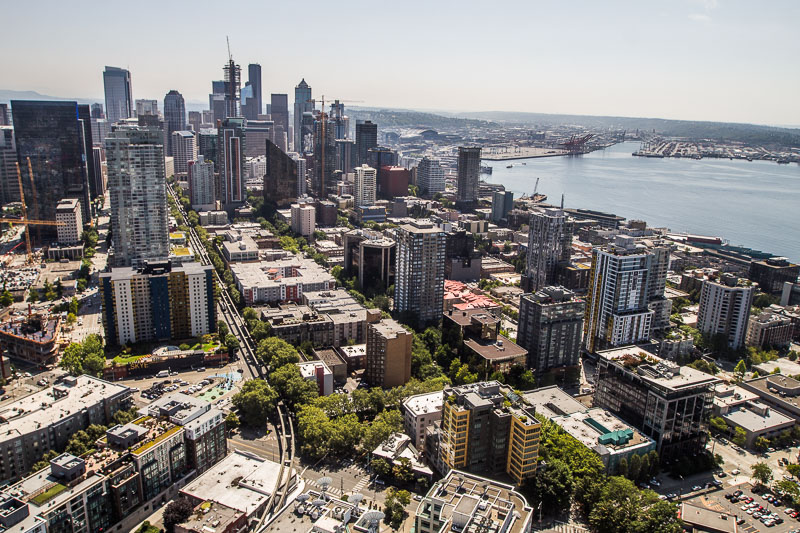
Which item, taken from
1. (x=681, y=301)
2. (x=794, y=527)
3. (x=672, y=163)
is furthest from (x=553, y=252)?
(x=672, y=163)

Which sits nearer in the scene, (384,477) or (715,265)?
(384,477)

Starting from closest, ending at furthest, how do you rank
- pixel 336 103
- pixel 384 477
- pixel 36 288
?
pixel 384 477, pixel 36 288, pixel 336 103

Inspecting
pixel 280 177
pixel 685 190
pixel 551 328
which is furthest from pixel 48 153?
pixel 685 190

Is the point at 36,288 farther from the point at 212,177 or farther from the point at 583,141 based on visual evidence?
the point at 583,141

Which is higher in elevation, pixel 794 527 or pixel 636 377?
pixel 636 377

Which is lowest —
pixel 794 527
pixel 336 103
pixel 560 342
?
pixel 794 527

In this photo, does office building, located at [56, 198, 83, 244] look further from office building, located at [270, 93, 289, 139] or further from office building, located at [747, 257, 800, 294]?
office building, located at [270, 93, 289, 139]

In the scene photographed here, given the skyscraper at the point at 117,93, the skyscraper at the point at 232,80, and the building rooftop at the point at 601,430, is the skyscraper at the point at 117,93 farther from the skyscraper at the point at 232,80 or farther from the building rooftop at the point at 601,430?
the building rooftop at the point at 601,430
